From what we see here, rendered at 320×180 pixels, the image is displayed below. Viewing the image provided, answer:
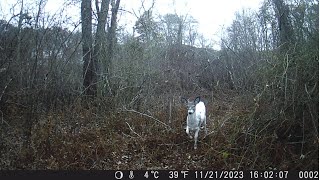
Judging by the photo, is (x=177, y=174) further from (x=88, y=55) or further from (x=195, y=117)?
(x=88, y=55)

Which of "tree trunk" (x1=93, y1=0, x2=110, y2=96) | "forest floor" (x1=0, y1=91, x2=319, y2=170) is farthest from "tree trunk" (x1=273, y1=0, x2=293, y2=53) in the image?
"tree trunk" (x1=93, y1=0, x2=110, y2=96)

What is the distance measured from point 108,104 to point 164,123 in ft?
3.76

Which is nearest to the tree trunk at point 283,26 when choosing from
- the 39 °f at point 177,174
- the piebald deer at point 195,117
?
the piebald deer at point 195,117

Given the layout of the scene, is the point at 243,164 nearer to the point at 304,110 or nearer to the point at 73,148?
the point at 304,110

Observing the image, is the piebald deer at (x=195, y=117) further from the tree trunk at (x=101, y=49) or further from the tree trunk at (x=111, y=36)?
the tree trunk at (x=111, y=36)

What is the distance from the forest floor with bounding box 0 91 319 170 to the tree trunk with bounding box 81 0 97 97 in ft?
2.65

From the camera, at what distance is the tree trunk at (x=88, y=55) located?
5.34 metres

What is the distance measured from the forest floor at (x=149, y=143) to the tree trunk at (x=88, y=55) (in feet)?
2.65

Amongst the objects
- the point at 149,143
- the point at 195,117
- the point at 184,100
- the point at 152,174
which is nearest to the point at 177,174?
the point at 152,174

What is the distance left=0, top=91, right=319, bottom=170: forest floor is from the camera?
3.69 m

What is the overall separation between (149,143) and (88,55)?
2164mm

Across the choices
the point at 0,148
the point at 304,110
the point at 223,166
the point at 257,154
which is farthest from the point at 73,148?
the point at 304,110

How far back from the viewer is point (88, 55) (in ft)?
19.0

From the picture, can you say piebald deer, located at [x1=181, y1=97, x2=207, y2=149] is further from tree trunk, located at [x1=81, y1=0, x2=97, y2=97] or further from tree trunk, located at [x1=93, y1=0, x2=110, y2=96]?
tree trunk, located at [x1=81, y1=0, x2=97, y2=97]
